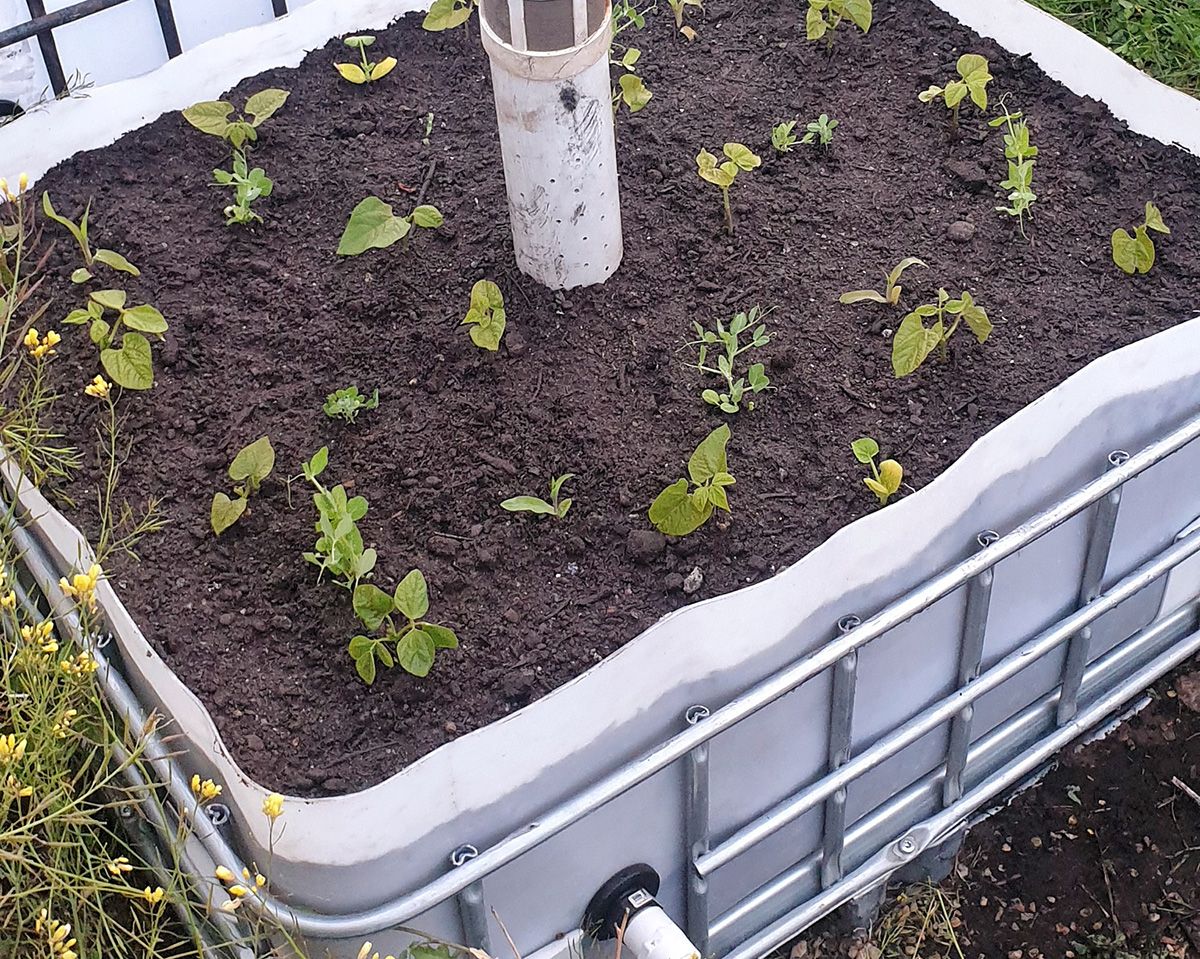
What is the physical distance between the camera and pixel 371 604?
1347 millimetres

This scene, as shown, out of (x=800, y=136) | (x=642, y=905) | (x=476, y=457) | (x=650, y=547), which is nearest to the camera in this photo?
(x=642, y=905)

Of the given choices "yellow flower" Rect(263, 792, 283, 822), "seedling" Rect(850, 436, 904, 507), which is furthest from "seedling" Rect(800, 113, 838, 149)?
"yellow flower" Rect(263, 792, 283, 822)

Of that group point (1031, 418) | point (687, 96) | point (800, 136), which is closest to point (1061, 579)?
point (1031, 418)

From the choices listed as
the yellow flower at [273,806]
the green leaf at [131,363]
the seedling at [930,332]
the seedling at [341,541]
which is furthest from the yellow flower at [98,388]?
the seedling at [930,332]

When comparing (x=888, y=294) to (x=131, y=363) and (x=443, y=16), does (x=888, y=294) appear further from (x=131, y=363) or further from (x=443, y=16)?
(x=131, y=363)

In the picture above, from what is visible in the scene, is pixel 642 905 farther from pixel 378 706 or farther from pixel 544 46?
pixel 544 46

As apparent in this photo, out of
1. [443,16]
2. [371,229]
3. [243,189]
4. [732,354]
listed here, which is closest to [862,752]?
[732,354]

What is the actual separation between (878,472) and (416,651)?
1.67ft

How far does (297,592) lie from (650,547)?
13.8 inches

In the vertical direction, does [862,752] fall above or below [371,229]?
below

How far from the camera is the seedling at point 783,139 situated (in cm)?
183

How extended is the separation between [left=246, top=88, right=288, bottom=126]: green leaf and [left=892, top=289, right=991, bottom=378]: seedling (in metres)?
0.85

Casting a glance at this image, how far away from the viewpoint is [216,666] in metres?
1.36

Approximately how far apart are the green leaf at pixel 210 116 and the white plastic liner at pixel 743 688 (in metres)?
0.62
